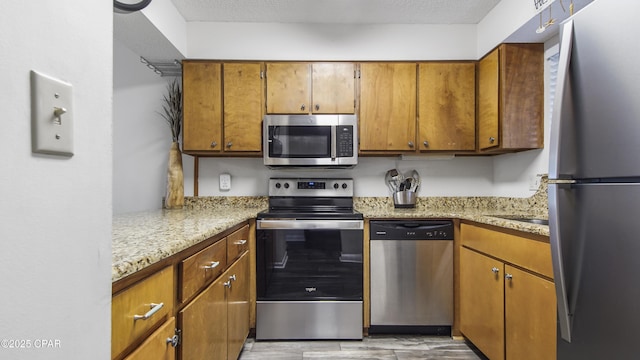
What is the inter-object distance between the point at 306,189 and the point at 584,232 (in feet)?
6.19

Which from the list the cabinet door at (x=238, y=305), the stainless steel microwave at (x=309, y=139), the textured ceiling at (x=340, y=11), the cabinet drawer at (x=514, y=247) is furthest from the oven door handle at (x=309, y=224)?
the textured ceiling at (x=340, y=11)

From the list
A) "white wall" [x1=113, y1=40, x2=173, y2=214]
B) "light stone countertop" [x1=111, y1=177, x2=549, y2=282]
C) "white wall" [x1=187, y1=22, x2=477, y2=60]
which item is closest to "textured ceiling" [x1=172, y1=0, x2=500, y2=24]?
"white wall" [x1=187, y1=22, x2=477, y2=60]

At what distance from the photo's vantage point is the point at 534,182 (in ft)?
7.11

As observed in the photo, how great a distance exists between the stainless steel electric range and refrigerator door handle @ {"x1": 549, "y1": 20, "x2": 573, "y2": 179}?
133 centimetres

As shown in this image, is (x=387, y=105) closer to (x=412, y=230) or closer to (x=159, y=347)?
(x=412, y=230)

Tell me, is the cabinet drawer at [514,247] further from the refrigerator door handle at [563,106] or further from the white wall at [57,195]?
the white wall at [57,195]

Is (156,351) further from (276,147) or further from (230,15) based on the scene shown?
(230,15)

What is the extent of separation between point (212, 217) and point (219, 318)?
585mm

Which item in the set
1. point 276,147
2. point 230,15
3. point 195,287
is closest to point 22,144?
point 195,287

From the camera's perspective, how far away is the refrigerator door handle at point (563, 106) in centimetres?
92

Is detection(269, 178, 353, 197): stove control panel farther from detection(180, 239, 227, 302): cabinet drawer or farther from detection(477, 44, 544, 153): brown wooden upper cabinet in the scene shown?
detection(477, 44, 544, 153): brown wooden upper cabinet

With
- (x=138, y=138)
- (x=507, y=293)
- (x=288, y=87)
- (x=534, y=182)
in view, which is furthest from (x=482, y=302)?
(x=138, y=138)

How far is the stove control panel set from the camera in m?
2.56

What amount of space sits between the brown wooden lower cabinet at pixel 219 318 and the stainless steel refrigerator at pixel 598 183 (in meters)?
1.25
